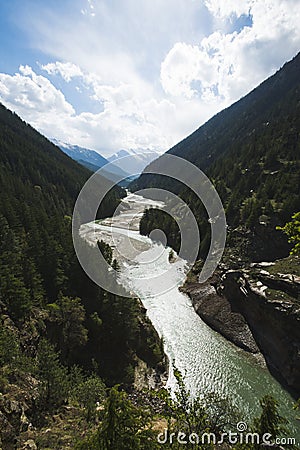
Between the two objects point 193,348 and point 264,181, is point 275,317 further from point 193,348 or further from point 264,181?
point 264,181

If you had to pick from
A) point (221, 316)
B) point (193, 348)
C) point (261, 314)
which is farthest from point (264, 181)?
point (193, 348)

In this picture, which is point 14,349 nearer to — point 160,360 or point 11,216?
point 160,360
